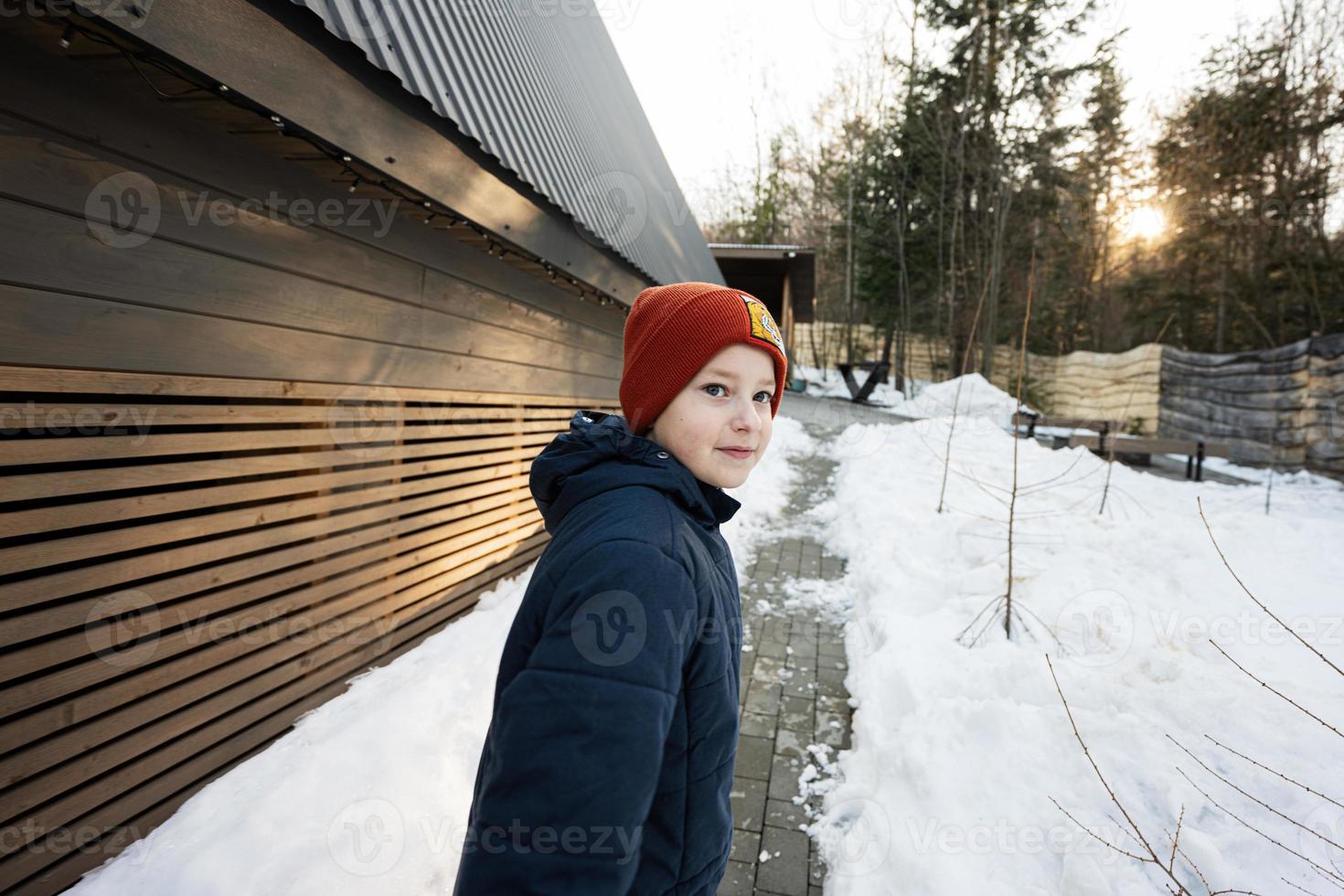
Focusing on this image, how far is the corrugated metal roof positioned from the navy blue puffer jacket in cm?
181

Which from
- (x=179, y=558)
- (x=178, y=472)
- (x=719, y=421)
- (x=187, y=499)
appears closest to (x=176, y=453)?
(x=178, y=472)

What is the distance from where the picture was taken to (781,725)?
11.9 feet

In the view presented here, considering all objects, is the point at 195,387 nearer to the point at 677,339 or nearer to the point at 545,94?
the point at 677,339

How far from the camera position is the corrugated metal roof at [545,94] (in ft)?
7.90

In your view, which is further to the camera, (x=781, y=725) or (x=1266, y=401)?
(x=1266, y=401)

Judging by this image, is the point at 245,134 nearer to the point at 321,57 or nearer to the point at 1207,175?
the point at 321,57

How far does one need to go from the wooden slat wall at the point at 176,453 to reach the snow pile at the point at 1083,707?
107 inches

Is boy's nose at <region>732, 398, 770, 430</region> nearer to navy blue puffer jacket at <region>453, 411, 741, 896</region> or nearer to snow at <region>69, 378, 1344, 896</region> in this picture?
navy blue puffer jacket at <region>453, 411, 741, 896</region>

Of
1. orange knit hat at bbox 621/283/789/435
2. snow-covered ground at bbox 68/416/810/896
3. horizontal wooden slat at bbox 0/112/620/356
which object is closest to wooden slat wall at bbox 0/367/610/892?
snow-covered ground at bbox 68/416/810/896

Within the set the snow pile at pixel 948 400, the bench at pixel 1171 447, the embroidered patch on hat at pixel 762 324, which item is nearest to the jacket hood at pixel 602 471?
the embroidered patch on hat at pixel 762 324

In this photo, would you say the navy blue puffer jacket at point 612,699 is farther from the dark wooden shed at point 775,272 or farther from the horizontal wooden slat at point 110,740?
the dark wooden shed at point 775,272

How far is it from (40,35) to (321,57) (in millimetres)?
701

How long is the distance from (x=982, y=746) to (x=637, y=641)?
286 cm

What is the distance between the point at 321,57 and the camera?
6.24 feet
